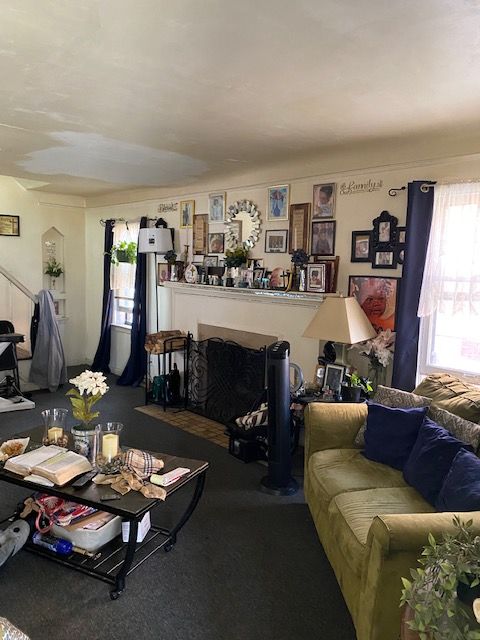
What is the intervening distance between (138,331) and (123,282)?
85 cm

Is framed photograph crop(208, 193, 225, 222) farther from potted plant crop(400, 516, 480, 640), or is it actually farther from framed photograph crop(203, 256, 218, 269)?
potted plant crop(400, 516, 480, 640)

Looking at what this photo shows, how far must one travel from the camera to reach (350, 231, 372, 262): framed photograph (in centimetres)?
363

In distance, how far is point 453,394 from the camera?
9.09 ft

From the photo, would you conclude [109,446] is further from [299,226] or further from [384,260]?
[299,226]

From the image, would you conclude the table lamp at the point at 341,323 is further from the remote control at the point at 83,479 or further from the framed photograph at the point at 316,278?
the remote control at the point at 83,479

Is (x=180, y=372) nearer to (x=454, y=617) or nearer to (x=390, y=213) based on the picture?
(x=390, y=213)

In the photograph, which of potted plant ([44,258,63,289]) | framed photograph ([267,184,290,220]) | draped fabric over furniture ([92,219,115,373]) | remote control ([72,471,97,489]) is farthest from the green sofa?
potted plant ([44,258,63,289])

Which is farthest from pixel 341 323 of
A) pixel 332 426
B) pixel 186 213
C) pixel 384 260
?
pixel 186 213

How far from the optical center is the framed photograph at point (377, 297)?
11.4 ft

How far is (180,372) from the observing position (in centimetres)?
534

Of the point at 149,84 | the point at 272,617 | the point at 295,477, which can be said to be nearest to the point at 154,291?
the point at 295,477

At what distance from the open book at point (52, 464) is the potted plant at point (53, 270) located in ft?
14.4

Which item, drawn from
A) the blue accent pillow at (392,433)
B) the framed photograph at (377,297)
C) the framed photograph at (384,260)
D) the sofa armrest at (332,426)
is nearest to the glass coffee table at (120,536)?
the sofa armrest at (332,426)

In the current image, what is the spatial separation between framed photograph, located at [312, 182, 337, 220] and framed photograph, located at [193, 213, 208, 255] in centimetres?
142
